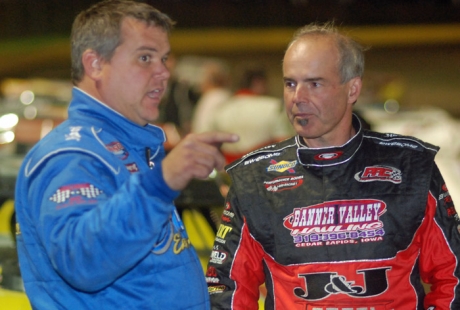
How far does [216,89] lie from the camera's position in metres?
10.2

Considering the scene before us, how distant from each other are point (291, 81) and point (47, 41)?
66.6ft

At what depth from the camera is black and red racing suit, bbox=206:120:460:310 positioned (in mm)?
2736

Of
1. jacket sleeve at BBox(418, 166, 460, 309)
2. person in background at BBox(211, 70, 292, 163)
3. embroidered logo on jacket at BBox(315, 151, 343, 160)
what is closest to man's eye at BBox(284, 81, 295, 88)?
embroidered logo on jacket at BBox(315, 151, 343, 160)

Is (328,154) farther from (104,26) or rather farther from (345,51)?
(104,26)

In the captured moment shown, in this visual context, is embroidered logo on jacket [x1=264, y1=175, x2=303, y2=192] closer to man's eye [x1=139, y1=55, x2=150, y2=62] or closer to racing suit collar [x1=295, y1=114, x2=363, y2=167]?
racing suit collar [x1=295, y1=114, x2=363, y2=167]

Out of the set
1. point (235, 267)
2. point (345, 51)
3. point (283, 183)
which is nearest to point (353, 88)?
point (345, 51)

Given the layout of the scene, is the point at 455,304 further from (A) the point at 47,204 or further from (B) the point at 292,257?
(A) the point at 47,204

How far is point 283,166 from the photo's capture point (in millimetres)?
2941

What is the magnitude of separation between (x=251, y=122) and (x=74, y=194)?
21.4 feet

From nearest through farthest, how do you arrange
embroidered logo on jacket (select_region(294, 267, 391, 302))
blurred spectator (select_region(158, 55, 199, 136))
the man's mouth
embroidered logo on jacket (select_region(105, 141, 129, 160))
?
embroidered logo on jacket (select_region(105, 141, 129, 160)), the man's mouth, embroidered logo on jacket (select_region(294, 267, 391, 302)), blurred spectator (select_region(158, 55, 199, 136))

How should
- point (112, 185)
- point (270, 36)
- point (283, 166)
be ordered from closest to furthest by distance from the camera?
1. point (112, 185)
2. point (283, 166)
3. point (270, 36)

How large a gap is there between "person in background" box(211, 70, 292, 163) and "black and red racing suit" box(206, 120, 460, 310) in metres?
4.96

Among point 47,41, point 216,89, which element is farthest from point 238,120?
point 47,41

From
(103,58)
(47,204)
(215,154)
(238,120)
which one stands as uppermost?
(103,58)
